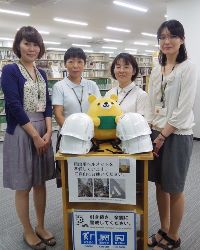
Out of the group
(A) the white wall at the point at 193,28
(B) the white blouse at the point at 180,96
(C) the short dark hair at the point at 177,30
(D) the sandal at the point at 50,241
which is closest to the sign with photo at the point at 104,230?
(D) the sandal at the point at 50,241

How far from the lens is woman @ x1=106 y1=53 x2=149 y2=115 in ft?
5.51

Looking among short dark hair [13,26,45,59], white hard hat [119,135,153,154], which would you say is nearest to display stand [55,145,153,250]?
white hard hat [119,135,153,154]

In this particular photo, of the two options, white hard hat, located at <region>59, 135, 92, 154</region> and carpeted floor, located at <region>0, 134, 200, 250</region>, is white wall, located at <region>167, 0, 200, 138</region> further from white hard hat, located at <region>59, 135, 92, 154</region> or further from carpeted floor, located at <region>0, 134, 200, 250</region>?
white hard hat, located at <region>59, 135, 92, 154</region>

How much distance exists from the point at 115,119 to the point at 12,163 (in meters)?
0.74

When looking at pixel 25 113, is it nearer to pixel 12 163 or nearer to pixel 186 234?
pixel 12 163

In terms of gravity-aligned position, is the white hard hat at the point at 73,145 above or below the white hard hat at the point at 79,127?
below

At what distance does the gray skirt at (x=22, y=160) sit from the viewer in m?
1.64

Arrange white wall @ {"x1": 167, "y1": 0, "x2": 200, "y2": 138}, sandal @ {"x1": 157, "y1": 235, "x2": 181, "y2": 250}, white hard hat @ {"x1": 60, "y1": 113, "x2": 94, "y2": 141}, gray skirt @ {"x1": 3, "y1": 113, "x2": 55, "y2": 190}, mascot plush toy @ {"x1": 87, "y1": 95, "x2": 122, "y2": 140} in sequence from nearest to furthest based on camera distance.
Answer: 1. white hard hat @ {"x1": 60, "y1": 113, "x2": 94, "y2": 141}
2. mascot plush toy @ {"x1": 87, "y1": 95, "x2": 122, "y2": 140}
3. gray skirt @ {"x1": 3, "y1": 113, "x2": 55, "y2": 190}
4. sandal @ {"x1": 157, "y1": 235, "x2": 181, "y2": 250}
5. white wall @ {"x1": 167, "y1": 0, "x2": 200, "y2": 138}

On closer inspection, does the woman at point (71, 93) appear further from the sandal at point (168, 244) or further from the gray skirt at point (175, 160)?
the sandal at point (168, 244)

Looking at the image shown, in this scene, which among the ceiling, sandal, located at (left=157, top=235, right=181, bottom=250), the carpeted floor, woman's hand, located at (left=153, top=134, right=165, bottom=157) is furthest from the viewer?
the ceiling

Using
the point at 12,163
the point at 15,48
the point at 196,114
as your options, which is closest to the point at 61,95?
the point at 15,48

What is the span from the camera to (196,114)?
5082 millimetres

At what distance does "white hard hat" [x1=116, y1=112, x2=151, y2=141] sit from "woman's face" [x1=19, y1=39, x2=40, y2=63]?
2.44 ft

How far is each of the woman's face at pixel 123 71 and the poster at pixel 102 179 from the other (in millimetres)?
633
